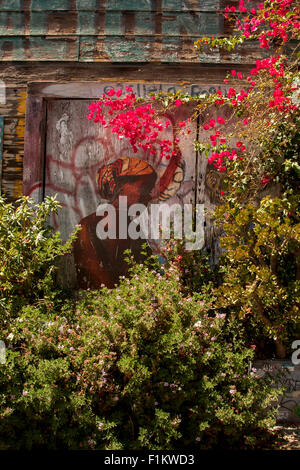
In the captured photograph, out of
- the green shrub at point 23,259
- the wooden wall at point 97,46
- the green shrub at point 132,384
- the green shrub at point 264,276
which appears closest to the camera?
the green shrub at point 132,384

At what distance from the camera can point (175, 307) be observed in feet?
10.6

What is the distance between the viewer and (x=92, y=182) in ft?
15.1

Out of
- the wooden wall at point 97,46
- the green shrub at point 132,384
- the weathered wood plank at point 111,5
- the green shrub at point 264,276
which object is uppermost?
the weathered wood plank at point 111,5

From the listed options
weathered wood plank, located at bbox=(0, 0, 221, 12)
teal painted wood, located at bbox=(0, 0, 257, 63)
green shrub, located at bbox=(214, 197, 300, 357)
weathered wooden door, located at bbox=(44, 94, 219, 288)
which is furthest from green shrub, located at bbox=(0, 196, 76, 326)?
weathered wood plank, located at bbox=(0, 0, 221, 12)

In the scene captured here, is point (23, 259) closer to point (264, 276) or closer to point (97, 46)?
point (264, 276)

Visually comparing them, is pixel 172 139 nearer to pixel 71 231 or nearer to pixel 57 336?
pixel 71 231

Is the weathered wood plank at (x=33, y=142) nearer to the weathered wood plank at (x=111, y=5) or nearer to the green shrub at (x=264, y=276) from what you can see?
the weathered wood plank at (x=111, y=5)

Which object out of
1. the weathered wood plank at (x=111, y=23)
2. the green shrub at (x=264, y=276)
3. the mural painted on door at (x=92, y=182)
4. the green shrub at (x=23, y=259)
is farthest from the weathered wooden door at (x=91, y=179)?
the green shrub at (x=264, y=276)

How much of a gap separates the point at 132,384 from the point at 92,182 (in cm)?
236

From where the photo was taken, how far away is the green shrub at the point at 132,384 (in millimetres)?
2771

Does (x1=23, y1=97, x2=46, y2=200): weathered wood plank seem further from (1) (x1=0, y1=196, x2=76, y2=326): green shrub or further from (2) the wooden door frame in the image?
(1) (x1=0, y1=196, x2=76, y2=326): green shrub

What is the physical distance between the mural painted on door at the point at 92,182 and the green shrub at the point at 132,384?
4.31 ft

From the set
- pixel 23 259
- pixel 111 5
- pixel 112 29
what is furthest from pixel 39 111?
pixel 23 259

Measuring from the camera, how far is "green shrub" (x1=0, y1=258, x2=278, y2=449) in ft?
9.09
